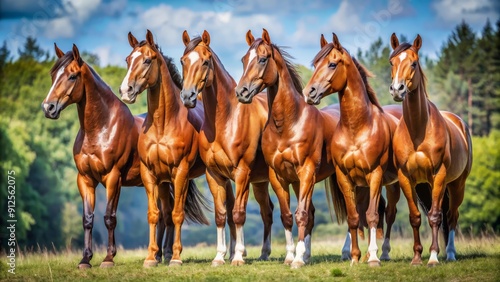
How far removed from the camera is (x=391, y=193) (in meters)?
15.3

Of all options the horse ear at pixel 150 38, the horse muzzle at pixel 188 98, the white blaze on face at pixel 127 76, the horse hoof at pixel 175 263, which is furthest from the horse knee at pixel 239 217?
the horse ear at pixel 150 38

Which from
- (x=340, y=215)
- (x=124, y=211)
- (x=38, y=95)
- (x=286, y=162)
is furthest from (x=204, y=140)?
(x=124, y=211)

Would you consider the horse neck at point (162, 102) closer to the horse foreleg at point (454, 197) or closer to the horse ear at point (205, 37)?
the horse ear at point (205, 37)

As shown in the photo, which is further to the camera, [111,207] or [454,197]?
[454,197]

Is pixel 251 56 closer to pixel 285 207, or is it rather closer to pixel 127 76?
pixel 127 76

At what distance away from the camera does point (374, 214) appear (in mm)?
13250

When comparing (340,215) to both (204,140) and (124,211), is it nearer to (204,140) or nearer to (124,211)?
(204,140)

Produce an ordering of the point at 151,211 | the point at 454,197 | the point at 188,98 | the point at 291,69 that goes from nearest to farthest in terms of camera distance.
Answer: the point at 188,98
the point at 151,211
the point at 291,69
the point at 454,197

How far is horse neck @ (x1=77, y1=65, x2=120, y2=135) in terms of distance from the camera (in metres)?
14.2

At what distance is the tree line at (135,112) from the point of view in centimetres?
5459

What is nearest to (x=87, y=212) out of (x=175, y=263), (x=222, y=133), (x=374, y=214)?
(x=175, y=263)

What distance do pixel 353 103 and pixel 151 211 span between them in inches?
146

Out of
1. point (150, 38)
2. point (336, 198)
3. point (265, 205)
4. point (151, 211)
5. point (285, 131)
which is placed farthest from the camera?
point (336, 198)

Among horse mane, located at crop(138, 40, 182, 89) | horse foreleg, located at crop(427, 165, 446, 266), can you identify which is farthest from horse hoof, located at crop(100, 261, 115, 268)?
horse foreleg, located at crop(427, 165, 446, 266)
